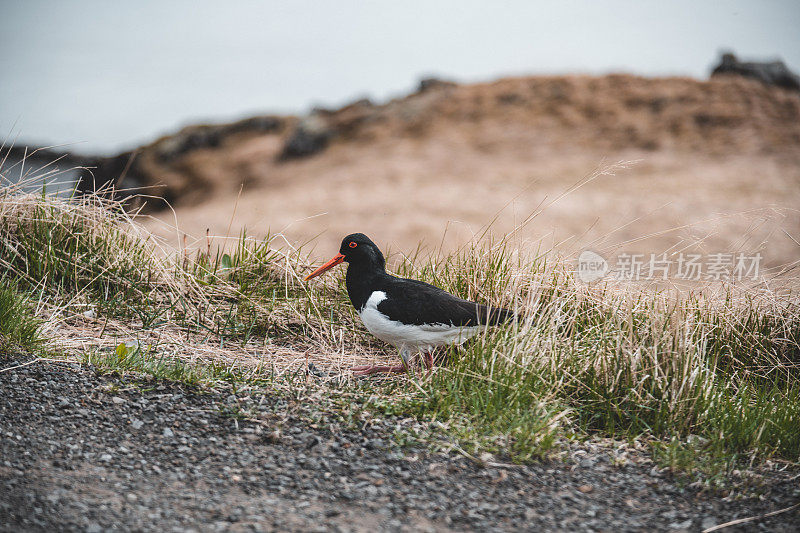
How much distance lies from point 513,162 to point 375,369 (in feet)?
109

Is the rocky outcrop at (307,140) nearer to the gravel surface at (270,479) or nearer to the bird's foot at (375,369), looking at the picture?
the bird's foot at (375,369)

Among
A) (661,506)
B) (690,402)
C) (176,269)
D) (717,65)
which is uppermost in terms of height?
(717,65)

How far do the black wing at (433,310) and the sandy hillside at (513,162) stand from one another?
66.3 ft

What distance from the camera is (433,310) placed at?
4.27 meters

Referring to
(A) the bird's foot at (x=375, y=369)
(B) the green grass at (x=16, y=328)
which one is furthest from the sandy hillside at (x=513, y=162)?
(B) the green grass at (x=16, y=328)

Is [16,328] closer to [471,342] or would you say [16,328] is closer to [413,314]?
[413,314]

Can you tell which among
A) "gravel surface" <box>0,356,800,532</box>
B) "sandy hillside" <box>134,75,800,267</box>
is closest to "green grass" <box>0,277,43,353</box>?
"gravel surface" <box>0,356,800,532</box>

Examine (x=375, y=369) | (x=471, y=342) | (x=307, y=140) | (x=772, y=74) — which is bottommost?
(x=375, y=369)

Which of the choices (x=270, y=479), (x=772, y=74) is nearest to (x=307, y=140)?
(x=772, y=74)

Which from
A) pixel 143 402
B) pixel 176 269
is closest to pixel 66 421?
pixel 143 402

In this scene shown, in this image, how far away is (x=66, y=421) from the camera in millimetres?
3527

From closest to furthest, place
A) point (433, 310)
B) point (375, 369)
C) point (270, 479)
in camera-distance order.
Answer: point (270, 479)
point (433, 310)
point (375, 369)

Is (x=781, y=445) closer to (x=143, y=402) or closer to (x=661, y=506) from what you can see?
(x=661, y=506)

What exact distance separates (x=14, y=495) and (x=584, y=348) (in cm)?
350
